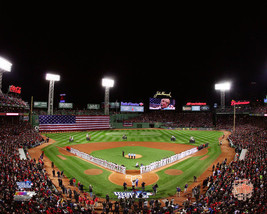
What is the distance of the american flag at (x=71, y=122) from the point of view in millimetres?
53544

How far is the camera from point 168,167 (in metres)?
24.1

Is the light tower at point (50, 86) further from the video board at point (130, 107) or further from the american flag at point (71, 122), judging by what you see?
the video board at point (130, 107)

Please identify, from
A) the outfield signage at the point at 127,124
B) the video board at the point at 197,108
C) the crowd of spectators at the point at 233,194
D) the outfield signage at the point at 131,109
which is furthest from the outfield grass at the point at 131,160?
the video board at the point at 197,108

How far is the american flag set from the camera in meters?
53.5

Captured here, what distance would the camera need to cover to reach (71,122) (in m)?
57.9

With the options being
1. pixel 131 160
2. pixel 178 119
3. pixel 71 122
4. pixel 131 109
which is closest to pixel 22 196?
pixel 131 160

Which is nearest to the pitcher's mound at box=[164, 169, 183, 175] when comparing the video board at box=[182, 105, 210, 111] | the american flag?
the american flag

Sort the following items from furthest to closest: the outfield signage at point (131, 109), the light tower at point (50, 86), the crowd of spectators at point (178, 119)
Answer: the outfield signage at point (131, 109)
the crowd of spectators at point (178, 119)
the light tower at point (50, 86)

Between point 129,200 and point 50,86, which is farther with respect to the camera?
point 50,86

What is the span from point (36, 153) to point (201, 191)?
26.0 meters

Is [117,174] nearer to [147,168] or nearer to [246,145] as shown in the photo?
[147,168]

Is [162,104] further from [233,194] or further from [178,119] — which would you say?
[233,194]

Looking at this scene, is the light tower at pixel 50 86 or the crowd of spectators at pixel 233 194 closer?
the crowd of spectators at pixel 233 194

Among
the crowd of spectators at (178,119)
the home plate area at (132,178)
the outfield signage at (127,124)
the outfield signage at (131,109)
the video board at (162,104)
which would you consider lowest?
the home plate area at (132,178)
